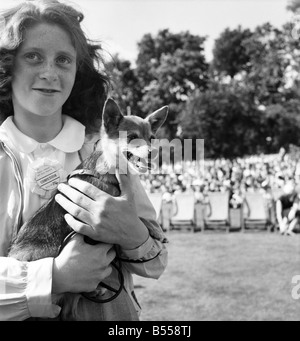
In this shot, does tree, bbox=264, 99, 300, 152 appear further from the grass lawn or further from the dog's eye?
the dog's eye

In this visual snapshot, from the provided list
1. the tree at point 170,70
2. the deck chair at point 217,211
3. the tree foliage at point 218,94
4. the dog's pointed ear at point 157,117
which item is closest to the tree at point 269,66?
the tree foliage at point 218,94

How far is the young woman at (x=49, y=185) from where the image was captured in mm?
2248

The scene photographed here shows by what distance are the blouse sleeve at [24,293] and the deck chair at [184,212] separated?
56.1 ft

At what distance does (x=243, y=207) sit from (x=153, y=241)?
57.3 feet

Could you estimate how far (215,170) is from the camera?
104ft

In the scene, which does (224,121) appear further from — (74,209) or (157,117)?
(74,209)

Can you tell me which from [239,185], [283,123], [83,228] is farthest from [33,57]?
[283,123]

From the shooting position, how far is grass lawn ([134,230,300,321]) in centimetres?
828

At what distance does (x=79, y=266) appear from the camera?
229 cm

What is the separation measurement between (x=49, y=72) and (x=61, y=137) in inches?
15.3

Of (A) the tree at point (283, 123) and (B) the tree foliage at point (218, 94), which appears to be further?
(A) the tree at point (283, 123)

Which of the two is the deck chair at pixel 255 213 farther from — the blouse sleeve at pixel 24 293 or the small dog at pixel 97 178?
the blouse sleeve at pixel 24 293
